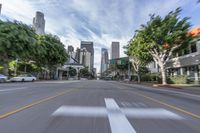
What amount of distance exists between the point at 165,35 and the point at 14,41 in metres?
24.4

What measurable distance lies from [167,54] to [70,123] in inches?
1383

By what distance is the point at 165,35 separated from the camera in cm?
3438

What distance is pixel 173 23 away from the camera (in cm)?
3406

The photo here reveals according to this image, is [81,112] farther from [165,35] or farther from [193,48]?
[193,48]

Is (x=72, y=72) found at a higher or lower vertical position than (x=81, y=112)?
higher

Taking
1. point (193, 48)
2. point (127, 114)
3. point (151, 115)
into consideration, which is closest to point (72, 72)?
point (193, 48)

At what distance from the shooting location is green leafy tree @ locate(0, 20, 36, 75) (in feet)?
93.9

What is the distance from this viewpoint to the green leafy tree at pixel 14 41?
28609 mm

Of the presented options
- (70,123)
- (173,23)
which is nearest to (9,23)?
(173,23)

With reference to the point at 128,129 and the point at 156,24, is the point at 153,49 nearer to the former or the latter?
the point at 156,24

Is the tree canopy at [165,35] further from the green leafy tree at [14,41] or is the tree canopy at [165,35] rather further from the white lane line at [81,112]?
the white lane line at [81,112]

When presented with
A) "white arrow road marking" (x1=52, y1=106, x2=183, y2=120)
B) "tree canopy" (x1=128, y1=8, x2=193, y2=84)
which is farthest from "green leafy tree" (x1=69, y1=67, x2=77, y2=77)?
"white arrow road marking" (x1=52, y1=106, x2=183, y2=120)

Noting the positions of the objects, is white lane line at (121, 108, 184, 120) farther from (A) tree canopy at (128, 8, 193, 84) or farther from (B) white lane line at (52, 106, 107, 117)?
(A) tree canopy at (128, 8, 193, 84)

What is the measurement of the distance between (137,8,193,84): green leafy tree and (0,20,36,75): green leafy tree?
A: 20294mm
